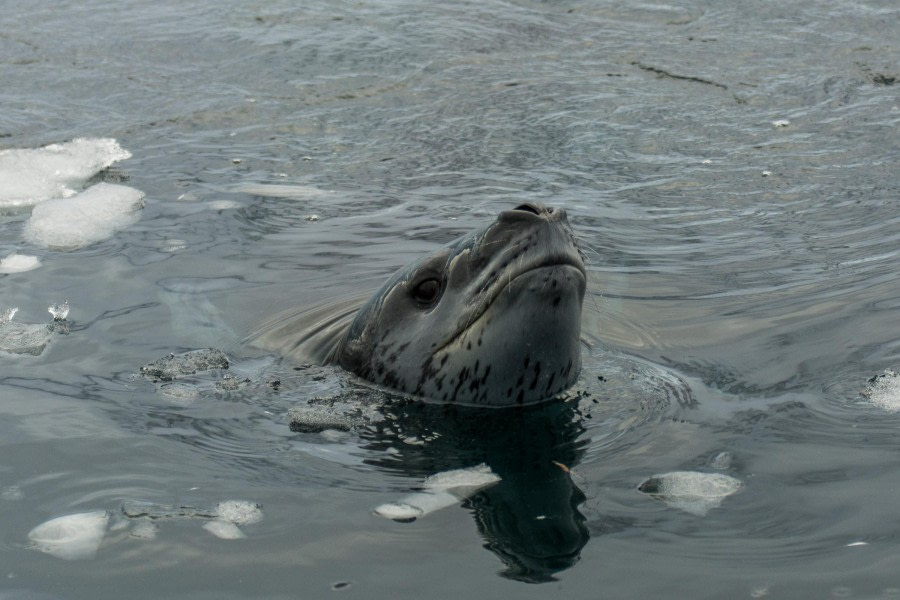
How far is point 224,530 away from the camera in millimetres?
3266

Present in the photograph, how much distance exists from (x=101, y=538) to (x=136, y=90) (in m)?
6.46

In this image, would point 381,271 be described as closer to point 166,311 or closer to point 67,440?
point 166,311

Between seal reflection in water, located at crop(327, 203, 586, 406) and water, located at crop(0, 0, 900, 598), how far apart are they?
15cm

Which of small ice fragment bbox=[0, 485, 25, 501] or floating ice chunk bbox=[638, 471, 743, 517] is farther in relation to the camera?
small ice fragment bbox=[0, 485, 25, 501]

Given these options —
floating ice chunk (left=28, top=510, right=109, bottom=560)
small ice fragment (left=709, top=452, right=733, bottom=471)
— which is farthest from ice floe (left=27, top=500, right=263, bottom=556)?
small ice fragment (left=709, top=452, right=733, bottom=471)

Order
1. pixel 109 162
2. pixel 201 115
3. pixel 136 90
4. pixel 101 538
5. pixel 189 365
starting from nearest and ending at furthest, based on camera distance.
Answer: pixel 101 538 → pixel 189 365 → pixel 109 162 → pixel 201 115 → pixel 136 90

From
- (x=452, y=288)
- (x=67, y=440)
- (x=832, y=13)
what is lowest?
(x=67, y=440)

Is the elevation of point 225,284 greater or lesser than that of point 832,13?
lesser

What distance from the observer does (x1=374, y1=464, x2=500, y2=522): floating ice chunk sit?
11.0ft

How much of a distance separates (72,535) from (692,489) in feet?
5.76

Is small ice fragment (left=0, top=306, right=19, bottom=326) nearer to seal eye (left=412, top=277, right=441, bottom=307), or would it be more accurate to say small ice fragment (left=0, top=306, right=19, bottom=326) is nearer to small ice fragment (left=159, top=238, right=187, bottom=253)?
small ice fragment (left=159, top=238, right=187, bottom=253)

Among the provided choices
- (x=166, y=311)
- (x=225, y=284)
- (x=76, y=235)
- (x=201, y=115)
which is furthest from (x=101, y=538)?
(x=201, y=115)

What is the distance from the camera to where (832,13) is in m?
10.1

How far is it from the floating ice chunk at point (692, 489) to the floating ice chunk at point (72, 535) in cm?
155
